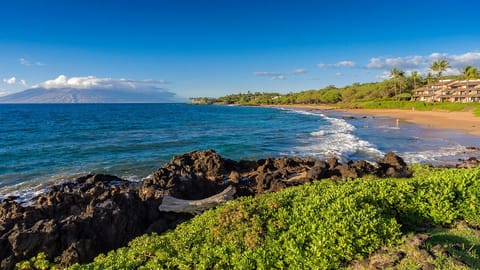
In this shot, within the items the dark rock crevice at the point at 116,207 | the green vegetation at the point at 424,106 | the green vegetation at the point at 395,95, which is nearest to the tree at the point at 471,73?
the green vegetation at the point at 395,95

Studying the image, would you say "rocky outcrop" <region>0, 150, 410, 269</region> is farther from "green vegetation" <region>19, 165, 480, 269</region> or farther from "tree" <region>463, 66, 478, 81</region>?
"tree" <region>463, 66, 478, 81</region>

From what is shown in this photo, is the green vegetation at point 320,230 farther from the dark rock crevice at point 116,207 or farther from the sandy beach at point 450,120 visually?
the sandy beach at point 450,120

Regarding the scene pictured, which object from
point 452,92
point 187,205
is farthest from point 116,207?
point 452,92

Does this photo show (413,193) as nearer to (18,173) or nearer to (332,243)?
(332,243)

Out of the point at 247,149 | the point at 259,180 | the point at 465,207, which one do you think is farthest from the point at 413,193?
the point at 247,149

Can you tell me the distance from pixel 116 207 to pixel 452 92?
109 metres

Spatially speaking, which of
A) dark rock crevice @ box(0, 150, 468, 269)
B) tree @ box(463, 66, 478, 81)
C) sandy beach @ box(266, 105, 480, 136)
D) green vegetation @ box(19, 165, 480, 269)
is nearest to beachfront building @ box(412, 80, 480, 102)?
tree @ box(463, 66, 478, 81)

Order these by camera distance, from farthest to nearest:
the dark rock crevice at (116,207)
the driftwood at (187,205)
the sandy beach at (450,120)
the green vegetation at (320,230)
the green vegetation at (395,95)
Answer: the green vegetation at (395,95), the sandy beach at (450,120), the driftwood at (187,205), the dark rock crevice at (116,207), the green vegetation at (320,230)

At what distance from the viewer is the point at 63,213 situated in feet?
40.2

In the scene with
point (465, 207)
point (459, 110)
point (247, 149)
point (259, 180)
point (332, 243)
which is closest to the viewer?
point (332, 243)

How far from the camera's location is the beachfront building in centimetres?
9019

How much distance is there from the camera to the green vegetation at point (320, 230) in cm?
581

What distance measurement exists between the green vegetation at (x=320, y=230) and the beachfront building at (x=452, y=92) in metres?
100

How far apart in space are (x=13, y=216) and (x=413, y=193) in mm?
12341
